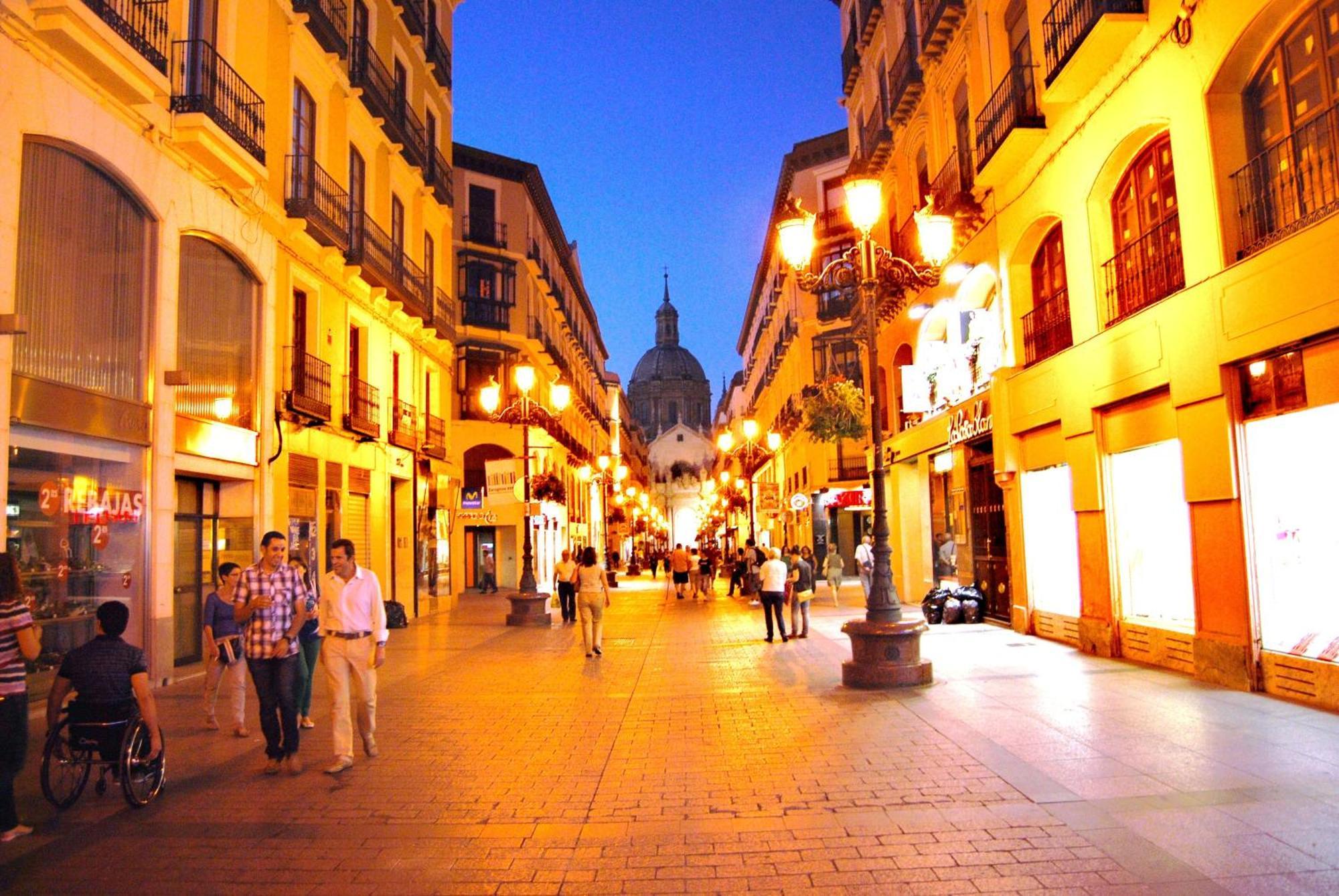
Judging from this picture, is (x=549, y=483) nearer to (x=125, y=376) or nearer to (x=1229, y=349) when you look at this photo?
(x=125, y=376)

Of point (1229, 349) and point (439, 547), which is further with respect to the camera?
point (439, 547)

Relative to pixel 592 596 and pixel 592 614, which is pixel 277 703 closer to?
pixel 592 596

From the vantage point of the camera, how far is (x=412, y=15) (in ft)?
78.4

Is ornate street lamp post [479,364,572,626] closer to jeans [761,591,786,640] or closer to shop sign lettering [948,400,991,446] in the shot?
jeans [761,591,786,640]

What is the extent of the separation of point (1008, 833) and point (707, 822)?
5.68ft

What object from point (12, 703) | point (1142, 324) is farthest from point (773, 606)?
point (12, 703)

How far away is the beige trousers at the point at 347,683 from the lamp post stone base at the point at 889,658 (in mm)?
5283

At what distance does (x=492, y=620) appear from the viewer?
2233 centimetres

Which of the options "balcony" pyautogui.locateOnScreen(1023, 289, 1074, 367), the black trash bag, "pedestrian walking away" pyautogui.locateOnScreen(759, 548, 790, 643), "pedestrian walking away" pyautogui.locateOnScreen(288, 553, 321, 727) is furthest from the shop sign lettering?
"pedestrian walking away" pyautogui.locateOnScreen(288, 553, 321, 727)

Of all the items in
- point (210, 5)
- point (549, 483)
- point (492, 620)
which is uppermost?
point (210, 5)

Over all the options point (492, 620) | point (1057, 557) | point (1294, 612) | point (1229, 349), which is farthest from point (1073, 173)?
point (492, 620)

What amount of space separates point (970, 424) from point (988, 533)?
6.47 ft

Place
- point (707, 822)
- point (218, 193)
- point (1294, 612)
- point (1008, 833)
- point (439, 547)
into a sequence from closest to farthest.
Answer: point (1008, 833)
point (707, 822)
point (1294, 612)
point (218, 193)
point (439, 547)

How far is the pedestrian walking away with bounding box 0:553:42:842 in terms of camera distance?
5609mm
